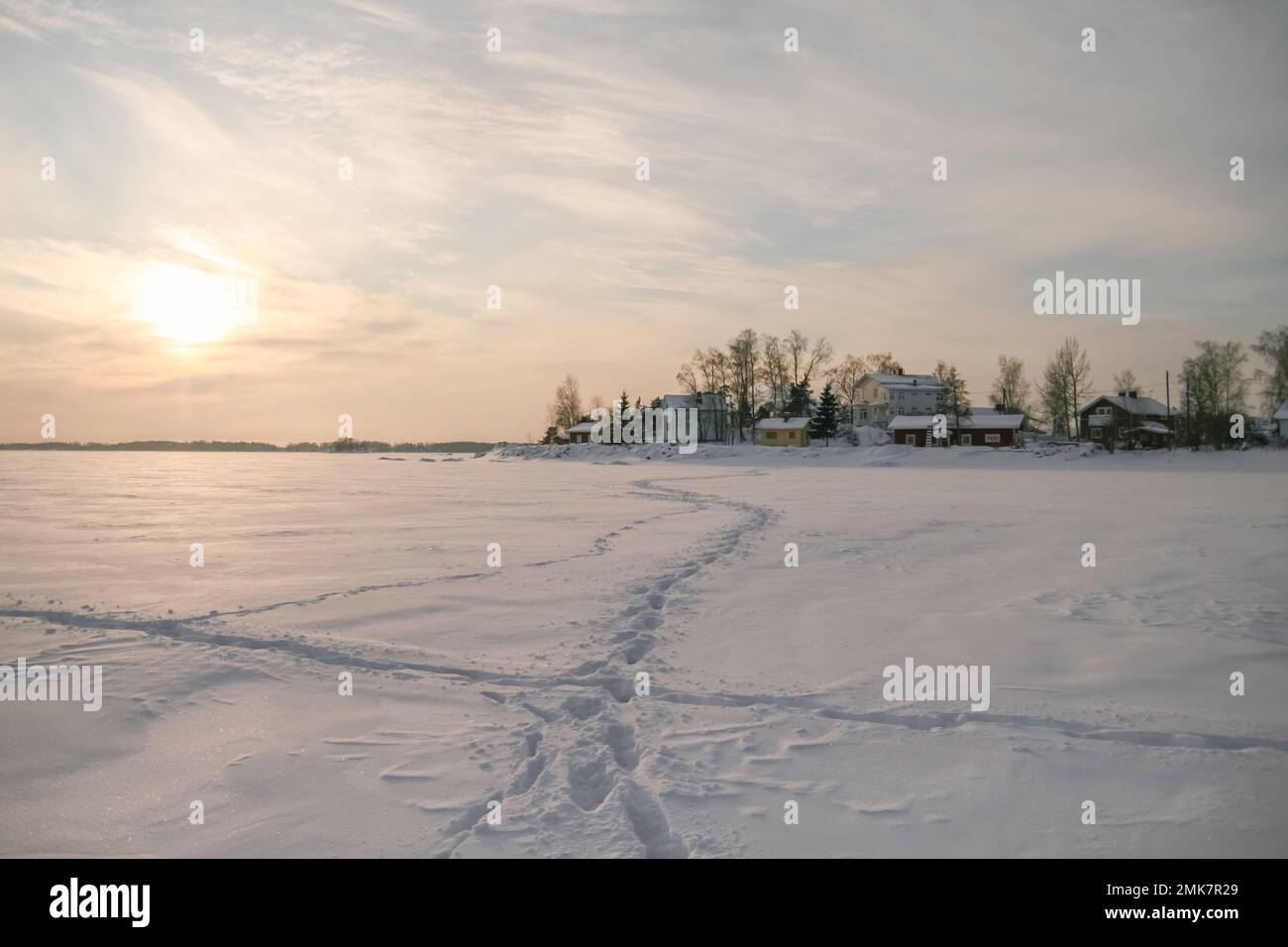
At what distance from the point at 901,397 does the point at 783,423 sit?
16.1 metres

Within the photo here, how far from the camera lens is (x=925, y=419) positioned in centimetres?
7069

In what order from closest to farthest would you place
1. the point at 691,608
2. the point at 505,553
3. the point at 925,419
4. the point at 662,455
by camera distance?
the point at 691,608, the point at 505,553, the point at 662,455, the point at 925,419

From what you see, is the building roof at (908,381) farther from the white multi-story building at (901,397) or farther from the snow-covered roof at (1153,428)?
the snow-covered roof at (1153,428)

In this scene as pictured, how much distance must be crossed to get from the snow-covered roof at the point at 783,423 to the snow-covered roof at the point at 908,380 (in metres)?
13.0

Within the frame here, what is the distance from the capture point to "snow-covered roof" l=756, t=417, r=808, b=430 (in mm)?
73500

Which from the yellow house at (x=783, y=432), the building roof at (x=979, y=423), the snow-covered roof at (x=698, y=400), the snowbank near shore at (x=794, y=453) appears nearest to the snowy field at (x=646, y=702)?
the snowbank near shore at (x=794, y=453)

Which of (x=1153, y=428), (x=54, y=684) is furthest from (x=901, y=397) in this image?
(x=54, y=684)

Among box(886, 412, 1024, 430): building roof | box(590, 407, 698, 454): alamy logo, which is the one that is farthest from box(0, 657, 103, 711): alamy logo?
box(590, 407, 698, 454): alamy logo

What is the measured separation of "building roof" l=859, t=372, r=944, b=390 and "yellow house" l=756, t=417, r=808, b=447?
13008 mm

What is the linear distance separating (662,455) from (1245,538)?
53.6m

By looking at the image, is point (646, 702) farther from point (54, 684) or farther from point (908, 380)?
point (908, 380)
